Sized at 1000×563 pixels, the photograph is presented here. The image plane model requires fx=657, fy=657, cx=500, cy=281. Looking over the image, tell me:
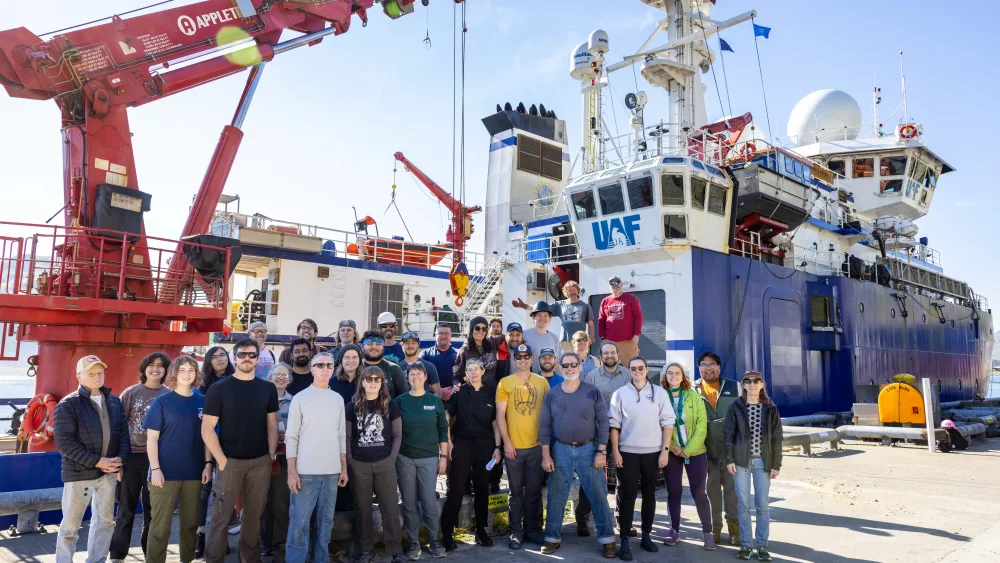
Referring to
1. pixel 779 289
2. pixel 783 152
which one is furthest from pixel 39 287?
pixel 783 152

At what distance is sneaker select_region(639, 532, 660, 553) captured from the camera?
6.41 meters

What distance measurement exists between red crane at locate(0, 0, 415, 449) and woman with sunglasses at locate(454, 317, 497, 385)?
519 centimetres

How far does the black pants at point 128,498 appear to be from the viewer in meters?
5.73

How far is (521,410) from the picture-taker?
6.73 meters

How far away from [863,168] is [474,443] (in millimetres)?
24721

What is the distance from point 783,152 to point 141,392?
56.9 feet

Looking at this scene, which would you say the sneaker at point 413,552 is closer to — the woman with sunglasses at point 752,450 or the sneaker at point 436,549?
the sneaker at point 436,549

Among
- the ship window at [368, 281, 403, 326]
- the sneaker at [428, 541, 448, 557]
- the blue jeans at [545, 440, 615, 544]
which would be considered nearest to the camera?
the sneaker at [428, 541, 448, 557]

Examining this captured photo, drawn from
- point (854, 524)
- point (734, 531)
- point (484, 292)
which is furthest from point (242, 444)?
point (484, 292)

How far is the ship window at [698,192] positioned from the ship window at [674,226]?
456 millimetres

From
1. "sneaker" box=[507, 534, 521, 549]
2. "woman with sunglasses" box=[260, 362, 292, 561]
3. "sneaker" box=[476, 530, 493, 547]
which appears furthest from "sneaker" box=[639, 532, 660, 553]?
"woman with sunglasses" box=[260, 362, 292, 561]

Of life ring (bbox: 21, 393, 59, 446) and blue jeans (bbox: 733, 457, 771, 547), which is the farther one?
life ring (bbox: 21, 393, 59, 446)

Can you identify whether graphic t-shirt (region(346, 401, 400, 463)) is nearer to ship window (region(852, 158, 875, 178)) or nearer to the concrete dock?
the concrete dock

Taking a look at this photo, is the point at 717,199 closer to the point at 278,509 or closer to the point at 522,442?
the point at 522,442
